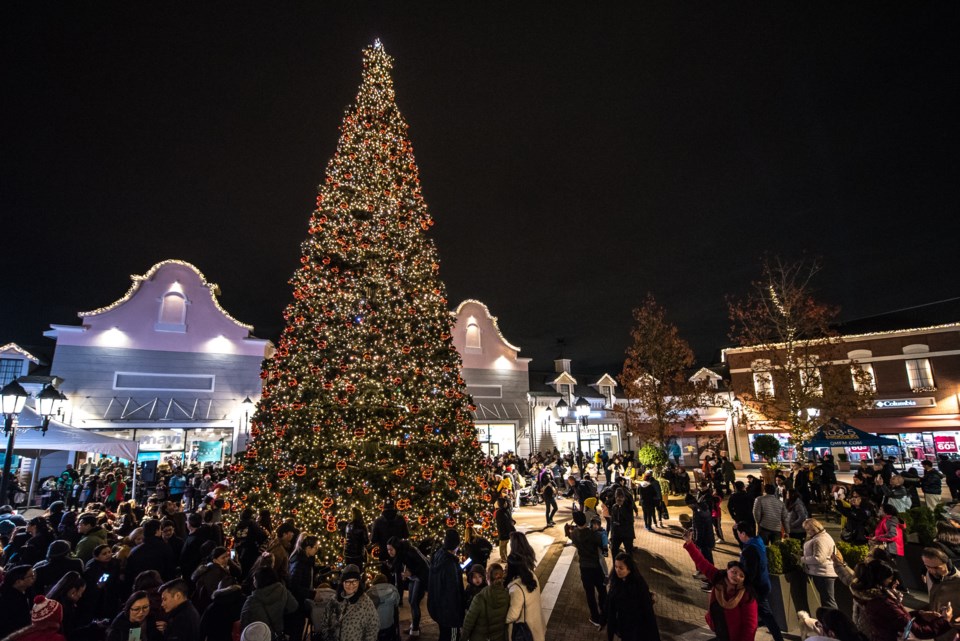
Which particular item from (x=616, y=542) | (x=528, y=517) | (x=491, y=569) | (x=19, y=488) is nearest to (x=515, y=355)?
(x=528, y=517)

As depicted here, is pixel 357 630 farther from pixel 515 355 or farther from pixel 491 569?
pixel 515 355

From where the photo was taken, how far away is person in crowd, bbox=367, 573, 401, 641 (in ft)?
17.4

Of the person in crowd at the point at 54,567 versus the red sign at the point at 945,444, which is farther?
the red sign at the point at 945,444

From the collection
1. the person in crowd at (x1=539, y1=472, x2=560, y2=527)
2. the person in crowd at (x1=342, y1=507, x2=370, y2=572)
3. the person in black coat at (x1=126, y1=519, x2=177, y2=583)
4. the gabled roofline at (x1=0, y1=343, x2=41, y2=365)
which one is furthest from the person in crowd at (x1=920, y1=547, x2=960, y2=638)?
the gabled roofline at (x1=0, y1=343, x2=41, y2=365)

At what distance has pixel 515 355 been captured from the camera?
32438 mm

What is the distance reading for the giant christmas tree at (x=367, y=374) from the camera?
9.52 metres

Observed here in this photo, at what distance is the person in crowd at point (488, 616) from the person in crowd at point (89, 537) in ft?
17.9

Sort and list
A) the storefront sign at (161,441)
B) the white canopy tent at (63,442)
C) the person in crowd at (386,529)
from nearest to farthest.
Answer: the person in crowd at (386,529) → the white canopy tent at (63,442) → the storefront sign at (161,441)

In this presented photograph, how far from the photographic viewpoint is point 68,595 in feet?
14.8

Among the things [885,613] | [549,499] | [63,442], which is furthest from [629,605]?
[63,442]

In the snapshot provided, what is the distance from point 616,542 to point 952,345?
30281 millimetres

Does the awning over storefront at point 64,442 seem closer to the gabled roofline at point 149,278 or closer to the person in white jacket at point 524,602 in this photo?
the gabled roofline at point 149,278

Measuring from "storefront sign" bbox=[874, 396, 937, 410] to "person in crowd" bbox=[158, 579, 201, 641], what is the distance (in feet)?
117

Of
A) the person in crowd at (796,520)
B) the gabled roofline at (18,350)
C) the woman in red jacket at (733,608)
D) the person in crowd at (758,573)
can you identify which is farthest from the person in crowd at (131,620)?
the gabled roofline at (18,350)
